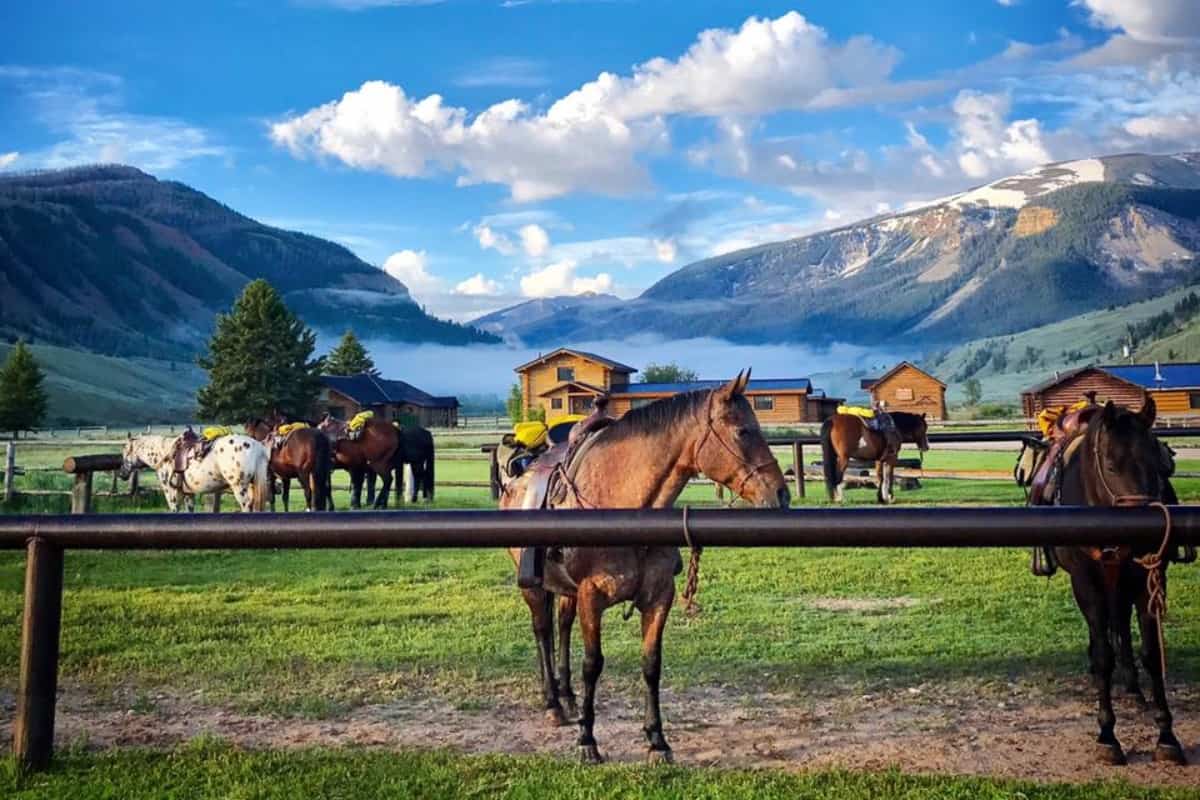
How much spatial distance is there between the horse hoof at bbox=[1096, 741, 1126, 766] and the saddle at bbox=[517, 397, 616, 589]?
2.70m

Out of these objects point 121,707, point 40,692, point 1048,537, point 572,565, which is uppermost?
point 1048,537

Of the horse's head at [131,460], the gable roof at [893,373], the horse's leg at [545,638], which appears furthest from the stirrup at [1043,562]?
the gable roof at [893,373]

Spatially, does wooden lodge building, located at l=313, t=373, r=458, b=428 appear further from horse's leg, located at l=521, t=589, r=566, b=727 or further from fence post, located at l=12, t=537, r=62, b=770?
fence post, located at l=12, t=537, r=62, b=770

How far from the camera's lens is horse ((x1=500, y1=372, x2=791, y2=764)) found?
14.5 feet

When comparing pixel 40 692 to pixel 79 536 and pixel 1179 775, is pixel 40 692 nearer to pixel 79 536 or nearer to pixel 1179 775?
pixel 79 536

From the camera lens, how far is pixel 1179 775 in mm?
4168

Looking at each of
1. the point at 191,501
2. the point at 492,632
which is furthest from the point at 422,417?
the point at 492,632

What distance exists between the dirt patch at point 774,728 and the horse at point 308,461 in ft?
39.0

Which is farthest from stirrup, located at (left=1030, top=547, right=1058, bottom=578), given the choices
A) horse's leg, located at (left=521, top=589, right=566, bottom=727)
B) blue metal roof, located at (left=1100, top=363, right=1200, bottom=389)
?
blue metal roof, located at (left=1100, top=363, right=1200, bottom=389)

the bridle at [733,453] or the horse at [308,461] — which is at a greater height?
the bridle at [733,453]

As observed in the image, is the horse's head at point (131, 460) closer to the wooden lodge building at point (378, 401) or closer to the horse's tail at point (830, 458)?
the horse's tail at point (830, 458)

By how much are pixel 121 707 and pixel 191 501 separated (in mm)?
12410

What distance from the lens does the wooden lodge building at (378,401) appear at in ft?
277

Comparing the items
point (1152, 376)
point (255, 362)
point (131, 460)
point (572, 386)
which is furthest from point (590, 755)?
point (255, 362)
